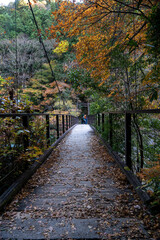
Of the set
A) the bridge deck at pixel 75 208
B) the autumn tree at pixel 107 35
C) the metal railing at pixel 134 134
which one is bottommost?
the bridge deck at pixel 75 208

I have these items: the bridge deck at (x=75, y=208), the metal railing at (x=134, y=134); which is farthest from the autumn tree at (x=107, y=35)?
the bridge deck at (x=75, y=208)

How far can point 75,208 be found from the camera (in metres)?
1.92

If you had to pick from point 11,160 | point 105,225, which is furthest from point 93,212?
point 11,160

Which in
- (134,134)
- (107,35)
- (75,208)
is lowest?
(75,208)

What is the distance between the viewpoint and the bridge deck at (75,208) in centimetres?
151

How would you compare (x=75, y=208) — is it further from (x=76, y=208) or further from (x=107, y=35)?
(x=107, y=35)

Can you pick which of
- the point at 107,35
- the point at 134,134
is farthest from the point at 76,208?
the point at 107,35

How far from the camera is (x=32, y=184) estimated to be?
264 centimetres

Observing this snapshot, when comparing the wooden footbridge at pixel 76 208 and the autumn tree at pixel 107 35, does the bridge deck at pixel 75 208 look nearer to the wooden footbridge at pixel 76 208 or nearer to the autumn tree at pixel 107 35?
the wooden footbridge at pixel 76 208

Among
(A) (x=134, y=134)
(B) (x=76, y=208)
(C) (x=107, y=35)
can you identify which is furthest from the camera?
(C) (x=107, y=35)

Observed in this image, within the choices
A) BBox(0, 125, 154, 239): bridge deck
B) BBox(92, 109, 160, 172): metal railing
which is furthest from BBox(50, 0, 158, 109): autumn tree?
BBox(0, 125, 154, 239): bridge deck

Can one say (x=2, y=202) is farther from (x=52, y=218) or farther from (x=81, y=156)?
(x=81, y=156)

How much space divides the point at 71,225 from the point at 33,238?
1.15 feet

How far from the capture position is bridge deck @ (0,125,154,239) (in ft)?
4.96
